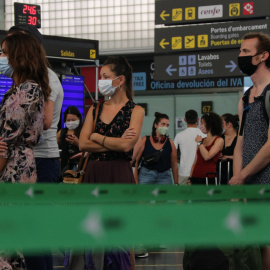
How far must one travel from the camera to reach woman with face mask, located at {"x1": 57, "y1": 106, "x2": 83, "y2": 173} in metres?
5.62

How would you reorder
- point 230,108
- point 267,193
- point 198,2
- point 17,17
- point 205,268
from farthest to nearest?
point 230,108
point 17,17
point 198,2
point 267,193
point 205,268

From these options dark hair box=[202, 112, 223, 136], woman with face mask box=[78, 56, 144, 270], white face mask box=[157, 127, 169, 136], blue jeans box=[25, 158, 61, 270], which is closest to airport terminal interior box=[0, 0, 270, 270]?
woman with face mask box=[78, 56, 144, 270]

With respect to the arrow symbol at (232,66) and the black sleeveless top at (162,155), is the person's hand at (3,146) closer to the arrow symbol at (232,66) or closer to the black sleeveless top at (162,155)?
the black sleeveless top at (162,155)

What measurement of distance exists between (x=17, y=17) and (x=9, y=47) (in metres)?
7.87

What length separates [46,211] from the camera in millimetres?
1018

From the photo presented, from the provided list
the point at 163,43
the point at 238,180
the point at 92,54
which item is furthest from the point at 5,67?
the point at 92,54

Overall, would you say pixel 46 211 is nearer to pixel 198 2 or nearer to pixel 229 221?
pixel 229 221

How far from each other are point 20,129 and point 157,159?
359cm

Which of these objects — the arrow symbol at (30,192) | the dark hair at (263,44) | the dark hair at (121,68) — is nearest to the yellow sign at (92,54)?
the dark hair at (121,68)

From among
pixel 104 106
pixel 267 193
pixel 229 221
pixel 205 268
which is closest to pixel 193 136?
pixel 104 106

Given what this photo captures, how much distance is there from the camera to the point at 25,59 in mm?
2809

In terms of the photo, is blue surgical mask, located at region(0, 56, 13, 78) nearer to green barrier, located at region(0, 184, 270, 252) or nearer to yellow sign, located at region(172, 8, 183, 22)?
green barrier, located at region(0, 184, 270, 252)

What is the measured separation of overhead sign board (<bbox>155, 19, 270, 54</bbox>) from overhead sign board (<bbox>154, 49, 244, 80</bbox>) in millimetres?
103

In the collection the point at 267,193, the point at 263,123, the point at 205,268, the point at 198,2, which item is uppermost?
the point at 198,2
